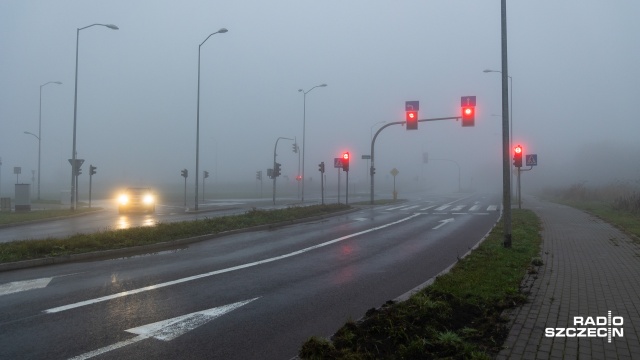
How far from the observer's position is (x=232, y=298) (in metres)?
7.40

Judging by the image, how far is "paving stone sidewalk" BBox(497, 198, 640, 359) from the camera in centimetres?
458

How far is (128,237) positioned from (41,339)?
8.06 metres

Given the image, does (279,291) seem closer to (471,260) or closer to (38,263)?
(471,260)

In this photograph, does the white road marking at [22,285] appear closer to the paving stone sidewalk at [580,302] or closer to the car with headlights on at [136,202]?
the paving stone sidewalk at [580,302]

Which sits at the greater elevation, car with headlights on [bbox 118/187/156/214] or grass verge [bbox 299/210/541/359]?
car with headlights on [bbox 118/187/156/214]

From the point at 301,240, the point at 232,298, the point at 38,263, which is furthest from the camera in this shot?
the point at 301,240

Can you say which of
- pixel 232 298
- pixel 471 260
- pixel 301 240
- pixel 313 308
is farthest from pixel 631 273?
pixel 301 240

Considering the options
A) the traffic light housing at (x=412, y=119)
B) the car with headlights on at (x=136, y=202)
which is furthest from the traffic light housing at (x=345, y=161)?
the car with headlights on at (x=136, y=202)

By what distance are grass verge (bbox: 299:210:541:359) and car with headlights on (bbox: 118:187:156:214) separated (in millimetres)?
23088

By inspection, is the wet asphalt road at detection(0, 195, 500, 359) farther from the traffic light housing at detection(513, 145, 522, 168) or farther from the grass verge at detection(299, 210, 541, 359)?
the traffic light housing at detection(513, 145, 522, 168)

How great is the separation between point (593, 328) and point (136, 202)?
2616 cm

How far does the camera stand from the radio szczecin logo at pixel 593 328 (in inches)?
197

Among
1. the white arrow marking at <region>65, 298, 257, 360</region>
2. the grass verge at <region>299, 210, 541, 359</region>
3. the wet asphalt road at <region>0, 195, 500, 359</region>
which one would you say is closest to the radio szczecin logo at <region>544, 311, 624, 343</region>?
the grass verge at <region>299, 210, 541, 359</region>

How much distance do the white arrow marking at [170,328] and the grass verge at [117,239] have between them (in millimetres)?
6017
